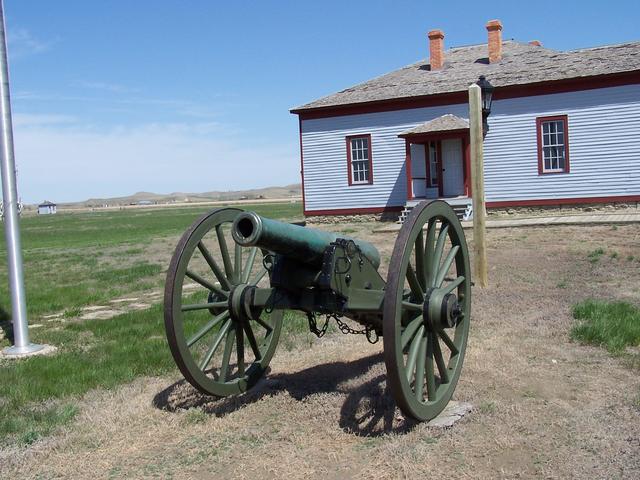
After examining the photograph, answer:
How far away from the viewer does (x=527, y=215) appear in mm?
21141

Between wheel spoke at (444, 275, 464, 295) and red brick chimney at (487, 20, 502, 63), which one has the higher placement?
red brick chimney at (487, 20, 502, 63)

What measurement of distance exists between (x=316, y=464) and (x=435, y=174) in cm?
2004

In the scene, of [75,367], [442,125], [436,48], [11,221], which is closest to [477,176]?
[75,367]

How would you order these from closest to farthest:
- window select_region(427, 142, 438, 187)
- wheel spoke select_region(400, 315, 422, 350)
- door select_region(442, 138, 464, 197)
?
wheel spoke select_region(400, 315, 422, 350) → door select_region(442, 138, 464, 197) → window select_region(427, 142, 438, 187)

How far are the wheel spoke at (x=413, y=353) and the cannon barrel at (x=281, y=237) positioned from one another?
0.82 m

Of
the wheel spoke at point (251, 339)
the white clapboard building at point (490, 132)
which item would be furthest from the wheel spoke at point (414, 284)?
the white clapboard building at point (490, 132)

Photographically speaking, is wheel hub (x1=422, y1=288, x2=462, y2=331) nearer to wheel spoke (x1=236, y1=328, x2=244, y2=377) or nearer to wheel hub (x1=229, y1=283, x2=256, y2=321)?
wheel hub (x1=229, y1=283, x2=256, y2=321)

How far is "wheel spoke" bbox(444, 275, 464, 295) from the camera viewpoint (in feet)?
15.8

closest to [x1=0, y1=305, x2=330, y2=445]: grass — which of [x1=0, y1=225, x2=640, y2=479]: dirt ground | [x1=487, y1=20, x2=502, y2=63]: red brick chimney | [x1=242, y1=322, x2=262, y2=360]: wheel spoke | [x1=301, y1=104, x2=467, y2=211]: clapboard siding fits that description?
[x1=0, y1=225, x2=640, y2=479]: dirt ground

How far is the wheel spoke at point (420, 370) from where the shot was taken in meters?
4.41

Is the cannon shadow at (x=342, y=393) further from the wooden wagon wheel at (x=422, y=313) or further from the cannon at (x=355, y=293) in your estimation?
the wooden wagon wheel at (x=422, y=313)

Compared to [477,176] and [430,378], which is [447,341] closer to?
[430,378]

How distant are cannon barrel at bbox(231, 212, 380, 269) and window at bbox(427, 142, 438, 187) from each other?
18.9m

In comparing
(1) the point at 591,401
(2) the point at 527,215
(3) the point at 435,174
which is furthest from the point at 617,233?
(1) the point at 591,401
